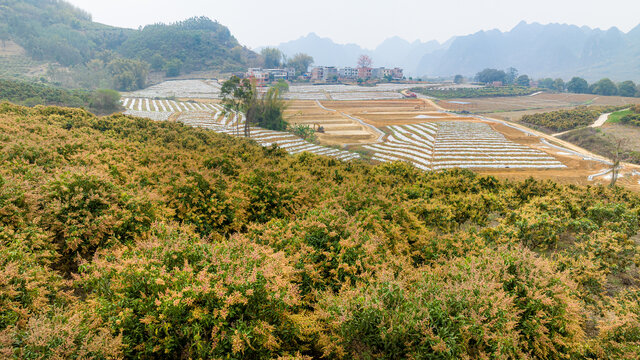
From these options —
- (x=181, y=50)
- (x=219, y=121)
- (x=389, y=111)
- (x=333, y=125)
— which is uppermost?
(x=181, y=50)

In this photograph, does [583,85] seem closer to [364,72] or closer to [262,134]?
[364,72]

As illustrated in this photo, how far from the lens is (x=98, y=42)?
144125 millimetres

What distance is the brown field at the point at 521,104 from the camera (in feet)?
260

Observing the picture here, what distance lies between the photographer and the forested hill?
382 ft

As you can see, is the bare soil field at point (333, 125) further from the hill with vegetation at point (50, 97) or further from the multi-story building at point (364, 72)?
the multi-story building at point (364, 72)

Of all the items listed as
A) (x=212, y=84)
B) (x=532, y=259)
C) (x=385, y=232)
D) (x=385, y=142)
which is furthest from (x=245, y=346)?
(x=212, y=84)

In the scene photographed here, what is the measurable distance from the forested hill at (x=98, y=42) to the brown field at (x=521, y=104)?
104m

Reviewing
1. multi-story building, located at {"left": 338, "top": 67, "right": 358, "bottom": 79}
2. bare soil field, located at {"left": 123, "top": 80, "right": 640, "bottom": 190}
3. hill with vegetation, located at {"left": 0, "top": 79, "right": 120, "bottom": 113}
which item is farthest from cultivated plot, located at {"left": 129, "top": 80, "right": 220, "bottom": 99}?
multi-story building, located at {"left": 338, "top": 67, "right": 358, "bottom": 79}

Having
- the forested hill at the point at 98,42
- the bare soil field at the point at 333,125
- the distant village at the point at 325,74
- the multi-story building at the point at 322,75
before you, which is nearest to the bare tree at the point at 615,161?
the bare soil field at the point at 333,125

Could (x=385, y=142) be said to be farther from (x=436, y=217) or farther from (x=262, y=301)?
(x=262, y=301)

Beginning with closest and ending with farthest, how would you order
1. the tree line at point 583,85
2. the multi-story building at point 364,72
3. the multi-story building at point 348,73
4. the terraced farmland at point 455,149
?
the terraced farmland at point 455,149 → the tree line at point 583,85 → the multi-story building at point 364,72 → the multi-story building at point 348,73

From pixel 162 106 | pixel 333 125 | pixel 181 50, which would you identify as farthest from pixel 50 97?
pixel 181 50

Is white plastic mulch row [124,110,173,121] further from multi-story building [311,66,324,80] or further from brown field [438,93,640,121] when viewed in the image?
multi-story building [311,66,324,80]

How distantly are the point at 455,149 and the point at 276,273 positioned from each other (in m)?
42.3
